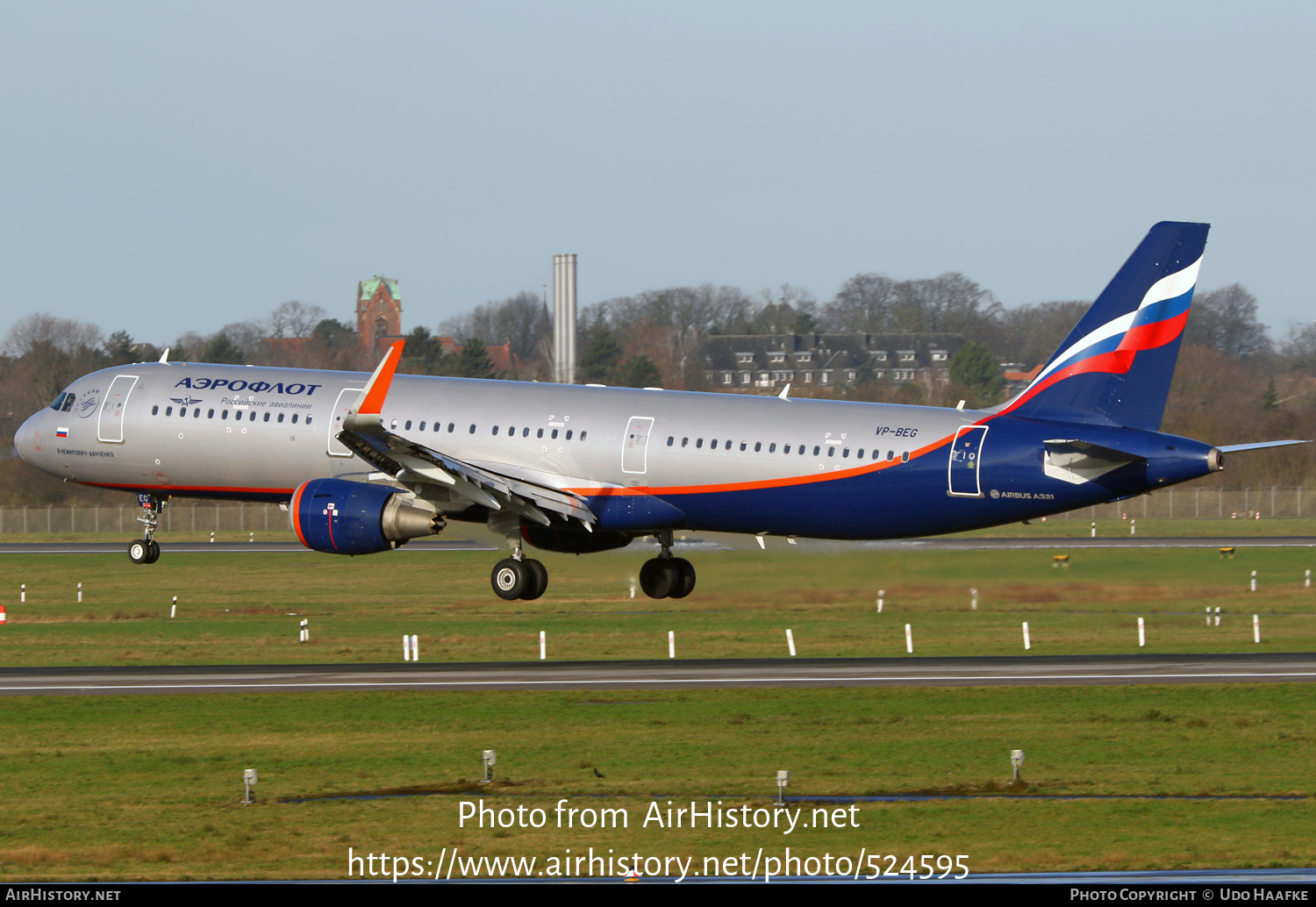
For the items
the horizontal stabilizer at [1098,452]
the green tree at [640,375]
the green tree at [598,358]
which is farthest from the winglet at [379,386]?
the green tree at [598,358]

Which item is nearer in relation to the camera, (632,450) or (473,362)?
(632,450)

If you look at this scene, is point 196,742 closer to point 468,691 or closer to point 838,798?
point 468,691

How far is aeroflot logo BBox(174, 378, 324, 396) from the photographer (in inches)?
1698

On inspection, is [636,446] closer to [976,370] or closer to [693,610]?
[693,610]

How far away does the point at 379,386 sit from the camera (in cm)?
3778

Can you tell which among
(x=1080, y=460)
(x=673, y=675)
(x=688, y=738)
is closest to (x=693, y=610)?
(x=673, y=675)

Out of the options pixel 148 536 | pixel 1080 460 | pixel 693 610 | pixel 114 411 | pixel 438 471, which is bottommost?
pixel 693 610

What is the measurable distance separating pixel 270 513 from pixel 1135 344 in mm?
70304

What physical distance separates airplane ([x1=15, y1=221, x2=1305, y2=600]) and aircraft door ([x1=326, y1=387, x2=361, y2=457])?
57mm

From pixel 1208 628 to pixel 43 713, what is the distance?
3253 cm

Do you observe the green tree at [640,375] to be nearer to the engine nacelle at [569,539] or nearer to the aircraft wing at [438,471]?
the engine nacelle at [569,539]

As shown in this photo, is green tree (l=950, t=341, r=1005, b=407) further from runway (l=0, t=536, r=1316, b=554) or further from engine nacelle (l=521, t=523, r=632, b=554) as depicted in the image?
engine nacelle (l=521, t=523, r=632, b=554)

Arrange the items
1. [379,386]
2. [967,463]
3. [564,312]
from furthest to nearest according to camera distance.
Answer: [564,312] → [379,386] → [967,463]

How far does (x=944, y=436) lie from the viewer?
38.1 m
